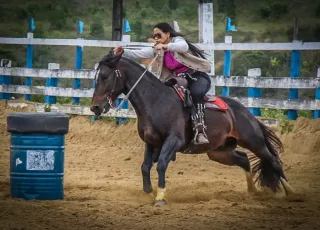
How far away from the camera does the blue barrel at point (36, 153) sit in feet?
27.6

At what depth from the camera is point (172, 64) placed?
9469mm

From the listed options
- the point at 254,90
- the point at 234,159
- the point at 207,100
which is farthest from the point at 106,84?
the point at 254,90

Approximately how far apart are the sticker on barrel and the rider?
5.64 ft

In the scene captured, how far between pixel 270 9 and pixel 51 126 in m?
16.9

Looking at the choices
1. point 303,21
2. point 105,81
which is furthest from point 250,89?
point 303,21

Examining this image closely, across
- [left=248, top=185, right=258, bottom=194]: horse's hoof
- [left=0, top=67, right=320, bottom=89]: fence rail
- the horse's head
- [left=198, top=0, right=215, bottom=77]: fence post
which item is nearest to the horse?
the horse's head

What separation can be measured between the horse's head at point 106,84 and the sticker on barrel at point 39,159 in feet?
2.59

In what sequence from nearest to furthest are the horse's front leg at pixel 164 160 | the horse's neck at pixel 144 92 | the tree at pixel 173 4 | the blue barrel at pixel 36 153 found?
the blue barrel at pixel 36 153 < the horse's front leg at pixel 164 160 < the horse's neck at pixel 144 92 < the tree at pixel 173 4

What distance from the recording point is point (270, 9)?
79.8ft

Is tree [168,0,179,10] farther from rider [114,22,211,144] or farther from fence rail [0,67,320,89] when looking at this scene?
rider [114,22,211,144]

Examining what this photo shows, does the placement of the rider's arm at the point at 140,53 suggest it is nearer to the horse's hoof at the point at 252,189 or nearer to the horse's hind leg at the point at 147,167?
the horse's hind leg at the point at 147,167

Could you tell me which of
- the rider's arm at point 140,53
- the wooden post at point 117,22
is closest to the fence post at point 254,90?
the wooden post at point 117,22

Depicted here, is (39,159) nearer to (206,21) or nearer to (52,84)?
(206,21)

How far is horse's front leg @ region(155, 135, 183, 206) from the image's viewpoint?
8.66 m
